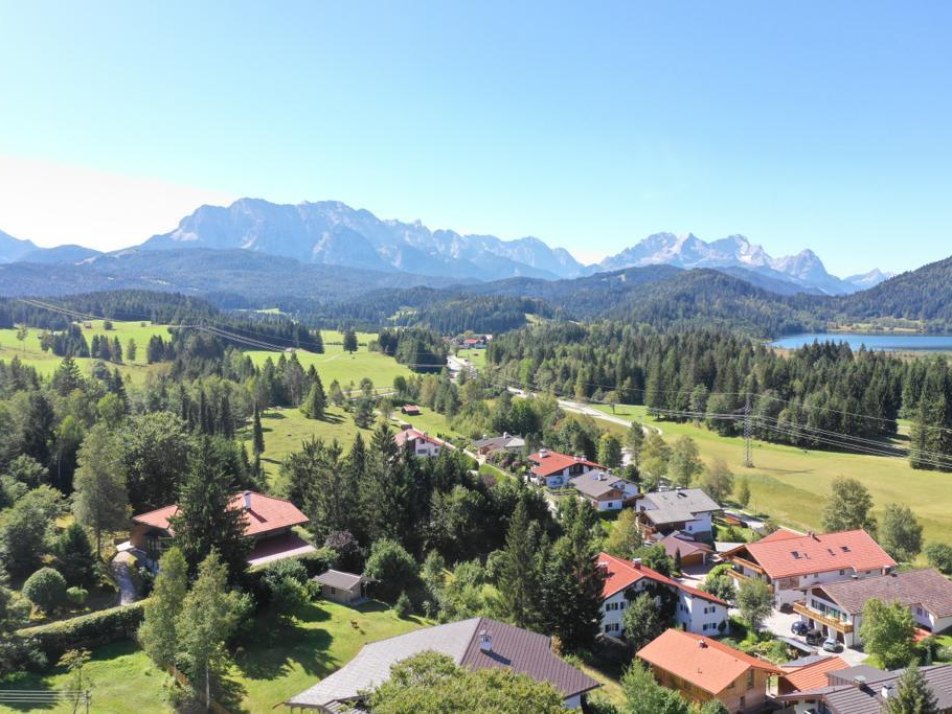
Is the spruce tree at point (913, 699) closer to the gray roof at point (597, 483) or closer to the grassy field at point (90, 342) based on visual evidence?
the gray roof at point (597, 483)

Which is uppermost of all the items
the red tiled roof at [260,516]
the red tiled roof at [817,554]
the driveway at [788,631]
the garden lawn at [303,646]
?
the red tiled roof at [260,516]

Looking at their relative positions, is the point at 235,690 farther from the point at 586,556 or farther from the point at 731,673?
the point at 731,673

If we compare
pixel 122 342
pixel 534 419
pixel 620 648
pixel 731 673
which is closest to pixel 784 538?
pixel 620 648

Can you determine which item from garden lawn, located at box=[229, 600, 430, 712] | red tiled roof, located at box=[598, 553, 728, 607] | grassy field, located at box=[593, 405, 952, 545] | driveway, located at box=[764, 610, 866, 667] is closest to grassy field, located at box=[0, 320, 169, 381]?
garden lawn, located at box=[229, 600, 430, 712]

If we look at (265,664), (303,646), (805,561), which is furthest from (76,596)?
(805,561)

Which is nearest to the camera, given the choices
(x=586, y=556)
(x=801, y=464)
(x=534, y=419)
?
(x=586, y=556)

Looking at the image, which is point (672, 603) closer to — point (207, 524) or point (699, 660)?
point (699, 660)

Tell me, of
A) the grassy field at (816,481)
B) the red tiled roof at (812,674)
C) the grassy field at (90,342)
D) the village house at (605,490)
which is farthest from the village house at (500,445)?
the grassy field at (90,342)
